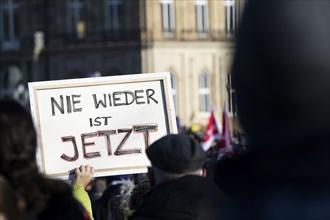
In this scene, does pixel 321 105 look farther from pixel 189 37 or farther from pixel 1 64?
pixel 1 64

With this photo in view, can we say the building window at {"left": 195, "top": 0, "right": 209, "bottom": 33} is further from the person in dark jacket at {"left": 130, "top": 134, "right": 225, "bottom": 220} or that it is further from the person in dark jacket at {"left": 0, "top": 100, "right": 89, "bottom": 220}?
the person in dark jacket at {"left": 0, "top": 100, "right": 89, "bottom": 220}

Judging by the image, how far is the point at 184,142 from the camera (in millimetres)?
3666

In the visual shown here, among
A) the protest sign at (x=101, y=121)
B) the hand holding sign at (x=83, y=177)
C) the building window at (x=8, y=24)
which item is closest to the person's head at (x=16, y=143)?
the hand holding sign at (x=83, y=177)

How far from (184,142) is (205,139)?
14.2 metres

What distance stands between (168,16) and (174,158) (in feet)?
119

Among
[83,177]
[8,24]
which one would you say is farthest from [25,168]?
[8,24]

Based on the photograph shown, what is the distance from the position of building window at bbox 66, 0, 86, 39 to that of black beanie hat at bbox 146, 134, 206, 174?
37107 mm

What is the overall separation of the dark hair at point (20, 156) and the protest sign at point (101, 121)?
10.5ft

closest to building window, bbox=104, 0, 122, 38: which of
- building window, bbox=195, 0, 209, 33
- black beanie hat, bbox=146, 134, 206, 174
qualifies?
building window, bbox=195, 0, 209, 33

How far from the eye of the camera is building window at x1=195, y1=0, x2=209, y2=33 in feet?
132

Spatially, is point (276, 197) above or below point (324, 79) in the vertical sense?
below

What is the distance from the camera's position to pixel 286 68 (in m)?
1.67

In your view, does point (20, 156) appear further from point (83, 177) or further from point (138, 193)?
point (138, 193)

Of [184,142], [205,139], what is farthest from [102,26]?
[184,142]
